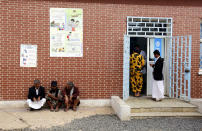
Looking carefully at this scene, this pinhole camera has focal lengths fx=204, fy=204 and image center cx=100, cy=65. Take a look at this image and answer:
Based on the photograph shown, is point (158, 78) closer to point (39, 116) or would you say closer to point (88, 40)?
point (88, 40)

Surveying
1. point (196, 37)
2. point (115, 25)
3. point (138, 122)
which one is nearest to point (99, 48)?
point (115, 25)

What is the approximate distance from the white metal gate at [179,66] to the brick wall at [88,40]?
34 cm

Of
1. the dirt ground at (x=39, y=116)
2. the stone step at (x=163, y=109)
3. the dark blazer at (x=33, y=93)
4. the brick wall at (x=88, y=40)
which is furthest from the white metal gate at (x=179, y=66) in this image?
the dark blazer at (x=33, y=93)

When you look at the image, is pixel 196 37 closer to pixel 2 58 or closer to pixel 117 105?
pixel 117 105

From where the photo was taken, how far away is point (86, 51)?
6.91 m

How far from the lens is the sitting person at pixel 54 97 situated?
21.1 feet

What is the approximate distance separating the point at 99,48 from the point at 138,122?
2.80 metres

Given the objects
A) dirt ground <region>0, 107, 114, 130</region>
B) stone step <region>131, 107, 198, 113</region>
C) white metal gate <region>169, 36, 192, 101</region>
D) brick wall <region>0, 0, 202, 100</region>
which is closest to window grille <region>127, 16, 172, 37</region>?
brick wall <region>0, 0, 202, 100</region>

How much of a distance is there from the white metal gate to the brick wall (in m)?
0.34

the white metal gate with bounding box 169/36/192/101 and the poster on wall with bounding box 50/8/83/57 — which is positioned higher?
the poster on wall with bounding box 50/8/83/57

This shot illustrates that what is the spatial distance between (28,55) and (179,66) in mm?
5169

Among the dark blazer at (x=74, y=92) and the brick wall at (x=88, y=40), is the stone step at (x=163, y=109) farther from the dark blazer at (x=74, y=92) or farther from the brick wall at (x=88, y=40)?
the dark blazer at (x=74, y=92)

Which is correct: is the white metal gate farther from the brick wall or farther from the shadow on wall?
the shadow on wall

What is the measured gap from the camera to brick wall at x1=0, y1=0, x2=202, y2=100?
6680 millimetres
